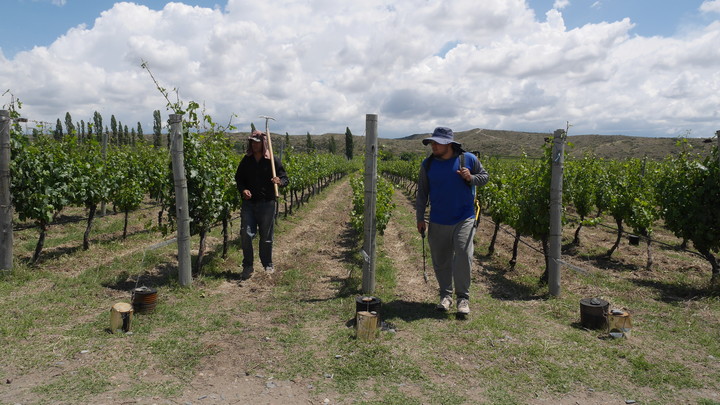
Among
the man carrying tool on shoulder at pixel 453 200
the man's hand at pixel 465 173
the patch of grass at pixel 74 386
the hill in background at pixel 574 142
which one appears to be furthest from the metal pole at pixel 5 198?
the hill in background at pixel 574 142

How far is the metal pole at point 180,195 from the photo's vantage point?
5.77 m

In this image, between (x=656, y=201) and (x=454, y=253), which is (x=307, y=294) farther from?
(x=656, y=201)

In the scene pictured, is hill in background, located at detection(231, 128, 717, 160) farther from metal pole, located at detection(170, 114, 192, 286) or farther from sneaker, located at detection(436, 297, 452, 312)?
sneaker, located at detection(436, 297, 452, 312)

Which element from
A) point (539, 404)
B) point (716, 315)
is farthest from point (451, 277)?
point (716, 315)

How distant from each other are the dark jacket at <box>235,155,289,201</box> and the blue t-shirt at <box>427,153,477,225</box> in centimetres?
239

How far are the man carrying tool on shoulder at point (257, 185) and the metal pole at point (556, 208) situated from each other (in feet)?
12.2

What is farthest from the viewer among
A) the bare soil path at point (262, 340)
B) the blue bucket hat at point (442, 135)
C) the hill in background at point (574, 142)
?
the hill in background at point (574, 142)

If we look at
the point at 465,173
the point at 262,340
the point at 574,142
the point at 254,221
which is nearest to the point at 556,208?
the point at 465,173

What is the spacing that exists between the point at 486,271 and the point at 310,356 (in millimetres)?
4682

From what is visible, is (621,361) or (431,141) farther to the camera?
(431,141)

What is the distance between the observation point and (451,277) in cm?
509

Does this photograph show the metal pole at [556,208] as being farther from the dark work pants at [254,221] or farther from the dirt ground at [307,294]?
the dark work pants at [254,221]

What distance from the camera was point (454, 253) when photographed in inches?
195

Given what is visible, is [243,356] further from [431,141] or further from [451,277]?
[431,141]
